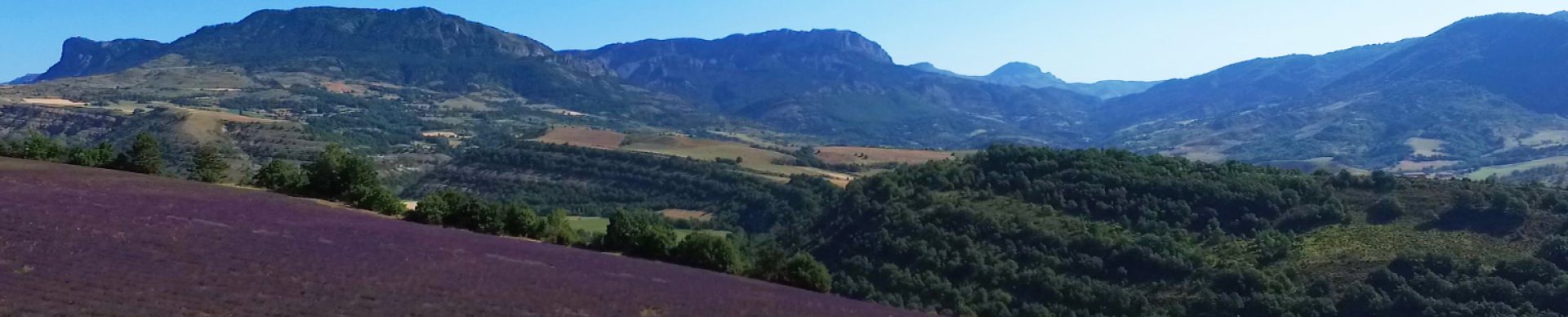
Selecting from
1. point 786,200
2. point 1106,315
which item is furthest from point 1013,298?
point 786,200

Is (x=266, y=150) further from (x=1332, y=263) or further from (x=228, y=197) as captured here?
(x=1332, y=263)

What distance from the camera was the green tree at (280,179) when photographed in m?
52.8

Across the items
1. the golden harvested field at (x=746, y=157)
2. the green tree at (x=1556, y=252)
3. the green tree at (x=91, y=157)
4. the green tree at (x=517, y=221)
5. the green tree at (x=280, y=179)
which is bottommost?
the golden harvested field at (x=746, y=157)

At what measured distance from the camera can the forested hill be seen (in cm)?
5938

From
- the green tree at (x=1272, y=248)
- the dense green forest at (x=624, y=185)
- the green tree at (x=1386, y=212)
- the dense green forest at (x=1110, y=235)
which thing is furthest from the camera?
the dense green forest at (x=624, y=185)

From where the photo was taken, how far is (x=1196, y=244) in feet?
251

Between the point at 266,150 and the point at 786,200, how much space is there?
264 feet

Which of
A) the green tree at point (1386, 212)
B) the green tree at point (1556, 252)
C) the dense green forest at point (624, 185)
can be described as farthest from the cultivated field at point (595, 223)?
the green tree at point (1556, 252)

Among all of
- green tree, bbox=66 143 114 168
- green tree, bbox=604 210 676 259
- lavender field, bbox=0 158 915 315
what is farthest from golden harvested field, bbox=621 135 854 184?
lavender field, bbox=0 158 915 315

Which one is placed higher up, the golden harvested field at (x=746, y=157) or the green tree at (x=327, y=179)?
the green tree at (x=327, y=179)

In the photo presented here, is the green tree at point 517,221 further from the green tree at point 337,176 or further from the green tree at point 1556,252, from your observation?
the green tree at point 1556,252

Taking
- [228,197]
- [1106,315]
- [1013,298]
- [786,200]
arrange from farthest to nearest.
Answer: [786,200]
[1013,298]
[1106,315]
[228,197]

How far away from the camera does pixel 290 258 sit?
83.1 feet

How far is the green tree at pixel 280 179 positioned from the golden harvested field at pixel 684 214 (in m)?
68.9
